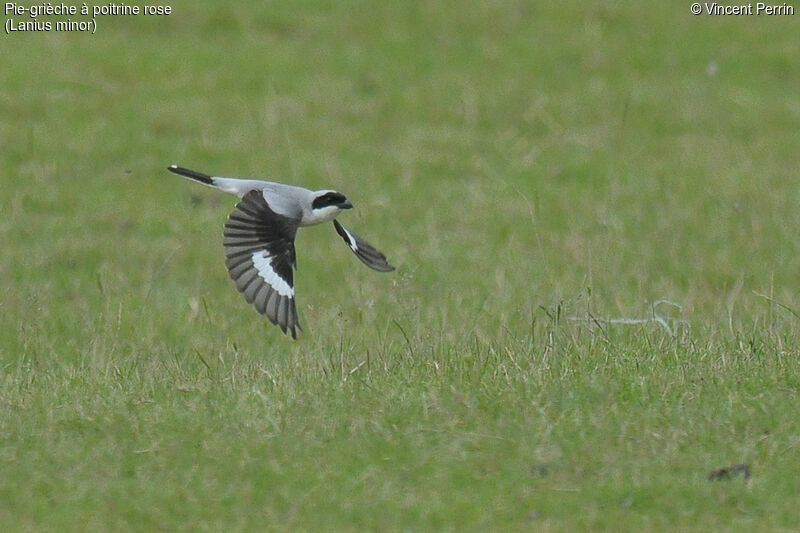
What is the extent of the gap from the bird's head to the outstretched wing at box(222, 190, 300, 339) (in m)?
0.20

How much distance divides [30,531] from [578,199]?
8.21m

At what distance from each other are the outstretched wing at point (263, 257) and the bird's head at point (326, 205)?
0.20 metres

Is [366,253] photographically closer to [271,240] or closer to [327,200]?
[327,200]

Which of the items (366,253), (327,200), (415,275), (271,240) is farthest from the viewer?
(415,275)

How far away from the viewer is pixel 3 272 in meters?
10.5

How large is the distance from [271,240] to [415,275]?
Result: 3845mm

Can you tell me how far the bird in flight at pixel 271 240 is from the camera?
255 inches

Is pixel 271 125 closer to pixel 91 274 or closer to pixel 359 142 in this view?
pixel 359 142

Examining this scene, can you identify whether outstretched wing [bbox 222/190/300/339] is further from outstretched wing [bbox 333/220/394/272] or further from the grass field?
outstretched wing [bbox 333/220/394/272]

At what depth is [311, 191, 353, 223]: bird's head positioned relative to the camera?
700 centimetres

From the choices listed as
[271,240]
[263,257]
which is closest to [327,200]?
[271,240]

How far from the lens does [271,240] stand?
6.71 m

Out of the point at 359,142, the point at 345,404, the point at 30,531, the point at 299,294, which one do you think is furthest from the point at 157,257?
the point at 30,531

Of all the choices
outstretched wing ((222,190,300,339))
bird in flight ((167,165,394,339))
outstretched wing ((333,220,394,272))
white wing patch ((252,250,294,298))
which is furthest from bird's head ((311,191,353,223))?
white wing patch ((252,250,294,298))
